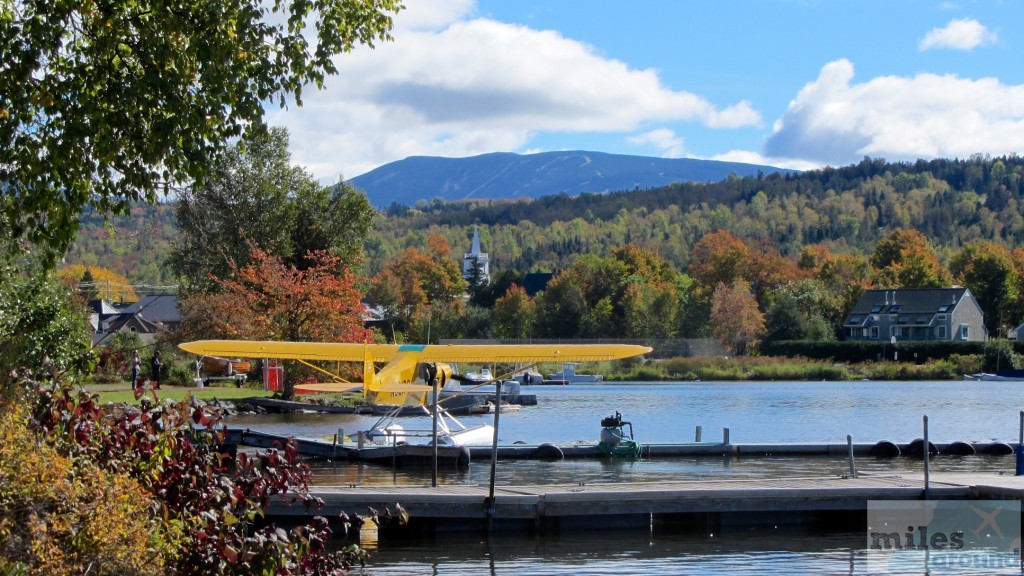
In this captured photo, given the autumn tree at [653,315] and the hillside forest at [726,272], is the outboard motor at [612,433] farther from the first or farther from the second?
the autumn tree at [653,315]

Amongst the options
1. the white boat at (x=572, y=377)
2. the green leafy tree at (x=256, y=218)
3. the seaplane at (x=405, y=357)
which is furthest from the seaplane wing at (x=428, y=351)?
the white boat at (x=572, y=377)

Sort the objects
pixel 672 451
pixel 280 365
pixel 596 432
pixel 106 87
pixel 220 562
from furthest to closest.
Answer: pixel 280 365, pixel 596 432, pixel 672 451, pixel 106 87, pixel 220 562

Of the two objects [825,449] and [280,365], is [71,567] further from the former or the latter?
[280,365]

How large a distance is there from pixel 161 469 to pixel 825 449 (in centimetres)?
1929

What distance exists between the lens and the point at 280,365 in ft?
125

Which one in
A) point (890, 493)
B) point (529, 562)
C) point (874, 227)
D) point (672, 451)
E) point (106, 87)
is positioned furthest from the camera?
point (874, 227)

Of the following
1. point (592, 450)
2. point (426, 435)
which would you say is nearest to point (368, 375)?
point (426, 435)

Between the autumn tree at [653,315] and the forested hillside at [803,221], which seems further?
the forested hillside at [803,221]

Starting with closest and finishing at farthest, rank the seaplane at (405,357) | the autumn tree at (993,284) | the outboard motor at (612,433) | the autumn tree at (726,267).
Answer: the seaplane at (405,357) < the outboard motor at (612,433) < the autumn tree at (993,284) < the autumn tree at (726,267)

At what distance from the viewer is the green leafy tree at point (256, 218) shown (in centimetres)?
4034

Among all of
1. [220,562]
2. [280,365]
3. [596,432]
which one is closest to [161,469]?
[220,562]

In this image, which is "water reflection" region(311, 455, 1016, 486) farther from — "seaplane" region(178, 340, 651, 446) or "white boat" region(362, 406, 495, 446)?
"seaplane" region(178, 340, 651, 446)

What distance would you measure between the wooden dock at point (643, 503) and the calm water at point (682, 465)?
0.26 metres

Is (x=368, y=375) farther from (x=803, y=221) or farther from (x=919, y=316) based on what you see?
(x=803, y=221)
